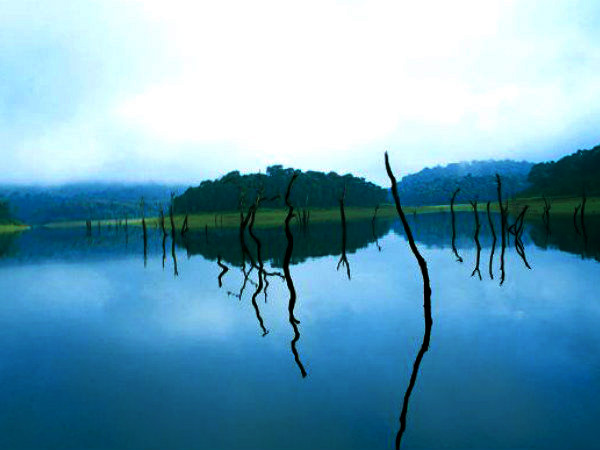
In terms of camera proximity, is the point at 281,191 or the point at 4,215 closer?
the point at 4,215

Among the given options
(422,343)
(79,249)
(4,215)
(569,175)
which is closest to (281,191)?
(4,215)

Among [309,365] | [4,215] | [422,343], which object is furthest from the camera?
[4,215]

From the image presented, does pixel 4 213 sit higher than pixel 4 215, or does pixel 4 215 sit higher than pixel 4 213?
pixel 4 213

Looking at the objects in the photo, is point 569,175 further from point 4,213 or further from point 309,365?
point 4,213

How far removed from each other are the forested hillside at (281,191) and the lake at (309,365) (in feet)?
377

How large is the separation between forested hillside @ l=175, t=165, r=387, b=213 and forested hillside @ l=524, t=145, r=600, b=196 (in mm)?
53921

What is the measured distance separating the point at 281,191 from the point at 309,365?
14822 centimetres

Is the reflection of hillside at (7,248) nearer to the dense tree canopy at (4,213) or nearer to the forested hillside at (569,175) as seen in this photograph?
the dense tree canopy at (4,213)

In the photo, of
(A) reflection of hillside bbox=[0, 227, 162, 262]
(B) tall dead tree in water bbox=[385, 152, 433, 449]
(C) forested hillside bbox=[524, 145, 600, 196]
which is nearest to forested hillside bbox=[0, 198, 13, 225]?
(A) reflection of hillside bbox=[0, 227, 162, 262]

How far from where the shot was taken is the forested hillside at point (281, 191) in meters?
146

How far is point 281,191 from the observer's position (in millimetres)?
159500

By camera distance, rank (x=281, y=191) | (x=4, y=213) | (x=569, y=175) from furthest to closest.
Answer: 1. (x=281, y=191)
2. (x=4, y=213)
3. (x=569, y=175)

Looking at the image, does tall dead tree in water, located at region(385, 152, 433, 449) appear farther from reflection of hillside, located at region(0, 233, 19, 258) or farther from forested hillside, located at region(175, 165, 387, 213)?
forested hillside, located at region(175, 165, 387, 213)

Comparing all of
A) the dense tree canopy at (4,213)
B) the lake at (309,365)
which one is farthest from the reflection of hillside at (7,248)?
the dense tree canopy at (4,213)
